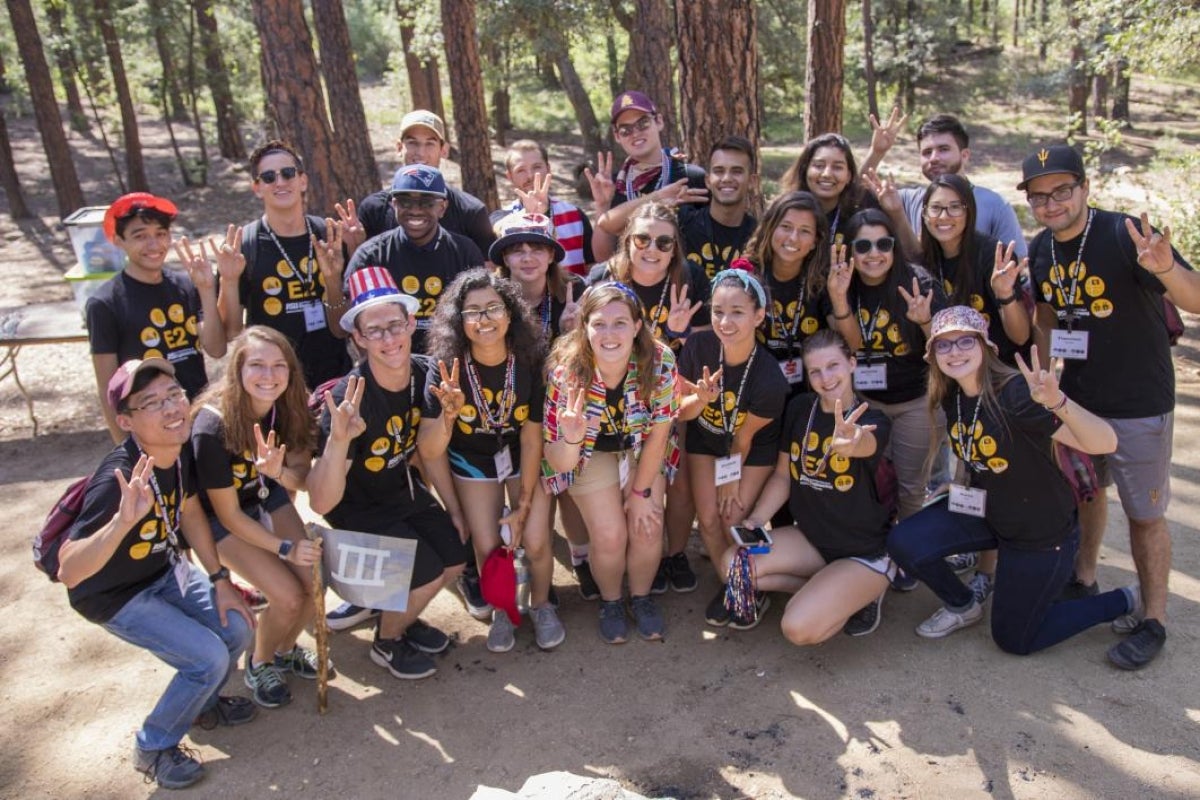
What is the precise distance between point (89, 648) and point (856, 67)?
26.2m

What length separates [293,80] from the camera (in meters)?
7.40

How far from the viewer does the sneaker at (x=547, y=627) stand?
14.8 ft

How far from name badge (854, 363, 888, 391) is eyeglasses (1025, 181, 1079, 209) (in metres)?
1.06

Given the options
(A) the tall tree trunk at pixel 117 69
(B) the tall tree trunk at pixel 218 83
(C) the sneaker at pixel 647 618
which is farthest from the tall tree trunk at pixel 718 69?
(B) the tall tree trunk at pixel 218 83

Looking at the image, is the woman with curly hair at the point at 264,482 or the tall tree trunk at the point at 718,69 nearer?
the woman with curly hair at the point at 264,482

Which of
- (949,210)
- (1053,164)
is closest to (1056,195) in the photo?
(1053,164)

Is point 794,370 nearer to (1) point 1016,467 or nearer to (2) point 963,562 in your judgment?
(1) point 1016,467

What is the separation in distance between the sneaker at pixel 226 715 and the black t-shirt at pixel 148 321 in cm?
166

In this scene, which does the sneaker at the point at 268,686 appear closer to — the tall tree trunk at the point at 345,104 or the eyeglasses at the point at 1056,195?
the eyeglasses at the point at 1056,195

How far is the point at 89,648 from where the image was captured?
464cm

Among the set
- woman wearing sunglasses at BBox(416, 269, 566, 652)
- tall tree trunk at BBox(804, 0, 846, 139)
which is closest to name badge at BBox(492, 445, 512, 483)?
woman wearing sunglasses at BBox(416, 269, 566, 652)

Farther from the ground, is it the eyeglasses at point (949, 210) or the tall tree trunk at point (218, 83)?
the tall tree trunk at point (218, 83)

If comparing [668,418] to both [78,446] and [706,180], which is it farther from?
[78,446]

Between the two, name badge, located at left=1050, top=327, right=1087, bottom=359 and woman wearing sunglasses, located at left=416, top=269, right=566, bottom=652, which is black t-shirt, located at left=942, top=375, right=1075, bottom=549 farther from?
woman wearing sunglasses, located at left=416, top=269, right=566, bottom=652
